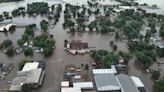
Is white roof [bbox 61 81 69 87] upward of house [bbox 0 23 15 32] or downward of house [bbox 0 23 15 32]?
downward

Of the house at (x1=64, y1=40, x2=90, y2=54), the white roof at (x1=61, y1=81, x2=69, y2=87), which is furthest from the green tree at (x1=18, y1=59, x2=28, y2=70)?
the house at (x1=64, y1=40, x2=90, y2=54)

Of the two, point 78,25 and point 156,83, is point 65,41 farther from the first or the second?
point 156,83

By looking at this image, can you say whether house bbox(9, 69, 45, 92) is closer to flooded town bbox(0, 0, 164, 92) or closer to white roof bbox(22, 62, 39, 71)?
flooded town bbox(0, 0, 164, 92)

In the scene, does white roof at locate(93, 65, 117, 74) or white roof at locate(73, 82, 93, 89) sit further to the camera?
white roof at locate(93, 65, 117, 74)

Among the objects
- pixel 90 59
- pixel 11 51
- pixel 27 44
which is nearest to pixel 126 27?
pixel 90 59

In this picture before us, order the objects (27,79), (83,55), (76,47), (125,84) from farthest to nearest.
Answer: (76,47) → (83,55) → (27,79) → (125,84)

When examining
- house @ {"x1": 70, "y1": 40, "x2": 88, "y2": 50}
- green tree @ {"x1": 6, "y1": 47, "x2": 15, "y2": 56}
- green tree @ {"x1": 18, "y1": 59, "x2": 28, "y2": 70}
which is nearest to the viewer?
green tree @ {"x1": 18, "y1": 59, "x2": 28, "y2": 70}

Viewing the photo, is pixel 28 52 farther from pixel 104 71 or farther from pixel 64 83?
pixel 104 71

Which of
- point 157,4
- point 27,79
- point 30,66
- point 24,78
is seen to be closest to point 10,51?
point 30,66
